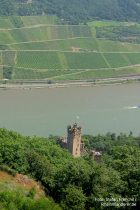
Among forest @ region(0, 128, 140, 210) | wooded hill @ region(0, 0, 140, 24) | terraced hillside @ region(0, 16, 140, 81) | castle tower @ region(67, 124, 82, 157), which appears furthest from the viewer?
wooded hill @ region(0, 0, 140, 24)

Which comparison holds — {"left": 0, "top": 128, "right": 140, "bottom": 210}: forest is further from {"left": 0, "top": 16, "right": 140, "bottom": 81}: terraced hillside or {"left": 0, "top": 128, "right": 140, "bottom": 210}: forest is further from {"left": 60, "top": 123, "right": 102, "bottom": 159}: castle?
{"left": 0, "top": 16, "right": 140, "bottom": 81}: terraced hillside

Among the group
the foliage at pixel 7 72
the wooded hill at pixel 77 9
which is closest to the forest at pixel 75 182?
the foliage at pixel 7 72

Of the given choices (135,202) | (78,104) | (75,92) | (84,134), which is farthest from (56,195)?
(75,92)

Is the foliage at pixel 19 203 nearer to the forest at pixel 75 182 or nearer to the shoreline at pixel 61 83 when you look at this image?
the forest at pixel 75 182

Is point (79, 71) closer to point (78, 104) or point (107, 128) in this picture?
point (78, 104)

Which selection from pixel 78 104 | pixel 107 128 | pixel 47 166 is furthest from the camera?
pixel 78 104

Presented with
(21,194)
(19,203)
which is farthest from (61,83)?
(19,203)

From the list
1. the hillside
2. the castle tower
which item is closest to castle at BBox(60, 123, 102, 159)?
the castle tower
